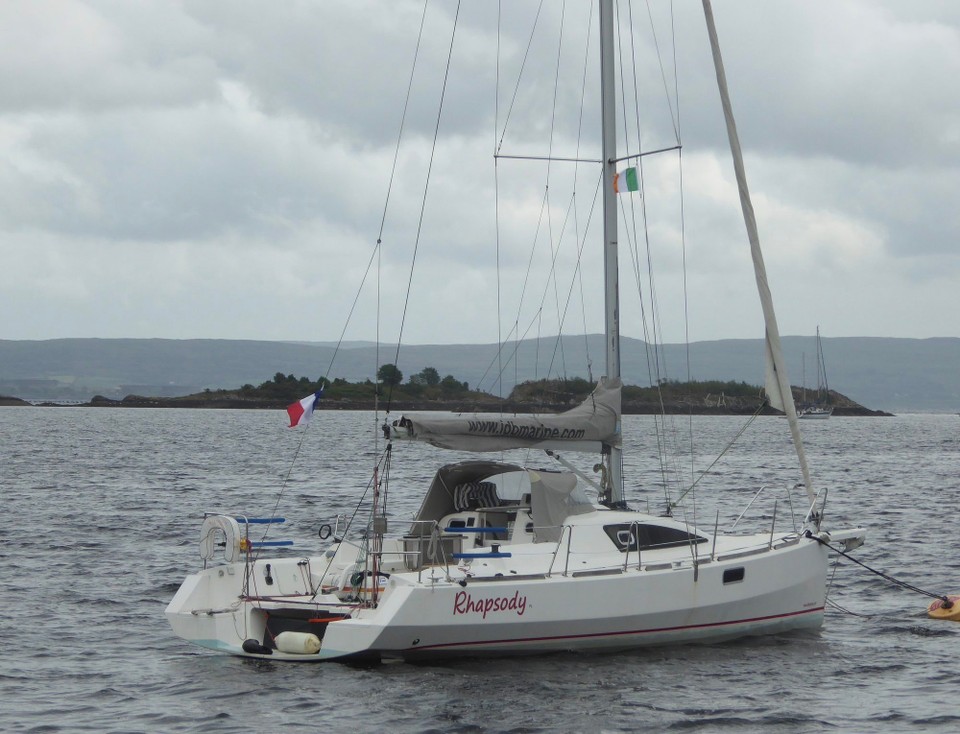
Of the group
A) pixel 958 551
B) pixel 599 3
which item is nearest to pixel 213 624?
pixel 599 3

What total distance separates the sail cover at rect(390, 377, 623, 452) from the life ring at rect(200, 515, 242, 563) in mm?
2470

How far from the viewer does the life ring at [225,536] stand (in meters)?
16.9

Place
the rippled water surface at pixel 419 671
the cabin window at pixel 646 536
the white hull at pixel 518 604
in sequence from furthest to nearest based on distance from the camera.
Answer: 1. the cabin window at pixel 646 536
2. the white hull at pixel 518 604
3. the rippled water surface at pixel 419 671

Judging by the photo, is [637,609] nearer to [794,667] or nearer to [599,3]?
[794,667]

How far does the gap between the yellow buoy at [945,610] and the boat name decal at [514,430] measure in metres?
6.76

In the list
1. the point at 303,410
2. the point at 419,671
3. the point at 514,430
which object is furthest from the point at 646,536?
the point at 303,410

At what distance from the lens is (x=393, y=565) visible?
1816cm

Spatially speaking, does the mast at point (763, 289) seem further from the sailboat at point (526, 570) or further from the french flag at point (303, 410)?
the french flag at point (303, 410)

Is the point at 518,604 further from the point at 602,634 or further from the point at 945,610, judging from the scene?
the point at 945,610

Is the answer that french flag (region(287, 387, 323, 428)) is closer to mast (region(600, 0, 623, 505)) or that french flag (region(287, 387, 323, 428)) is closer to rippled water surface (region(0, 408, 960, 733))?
rippled water surface (region(0, 408, 960, 733))

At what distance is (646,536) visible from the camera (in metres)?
17.9

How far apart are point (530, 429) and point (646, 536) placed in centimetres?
218

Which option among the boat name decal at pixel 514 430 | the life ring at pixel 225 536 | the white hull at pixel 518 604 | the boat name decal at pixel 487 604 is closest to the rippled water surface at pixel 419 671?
the white hull at pixel 518 604

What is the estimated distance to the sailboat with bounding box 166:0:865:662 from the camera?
1573 cm
